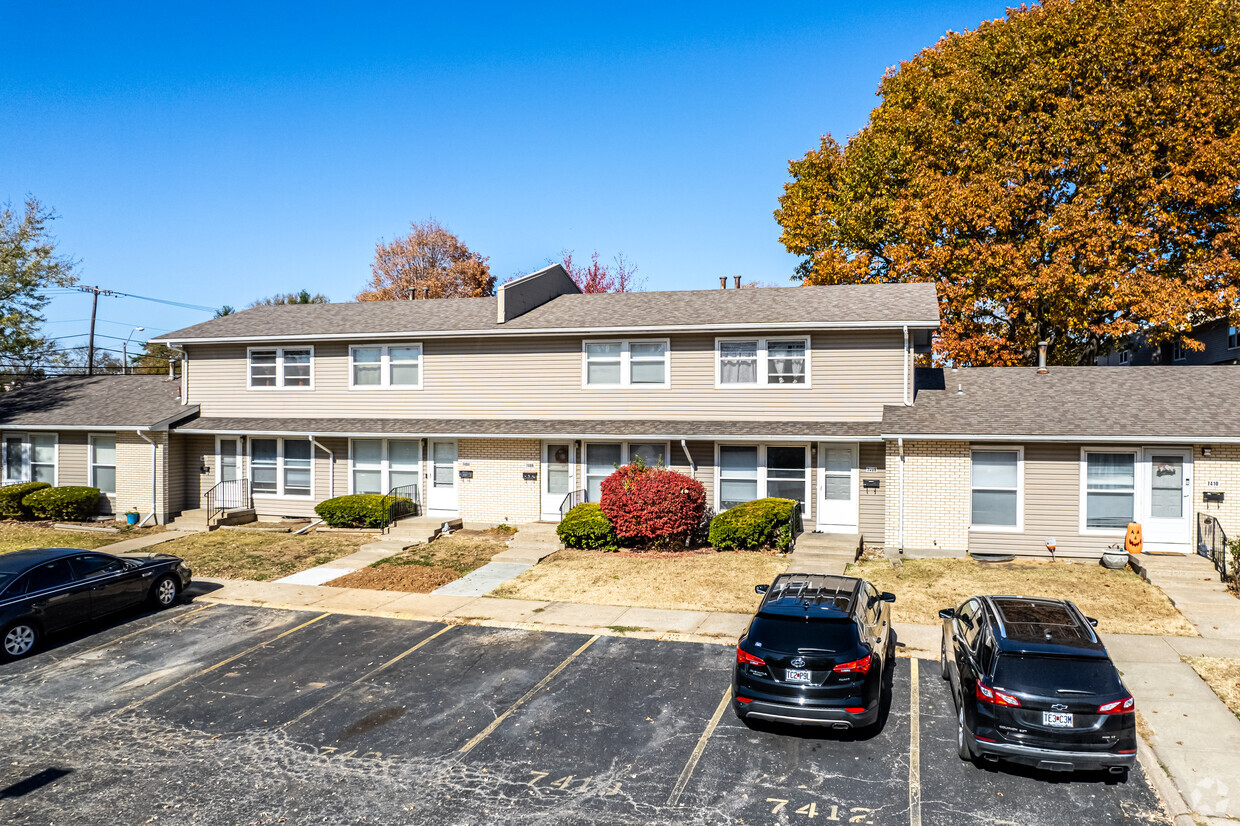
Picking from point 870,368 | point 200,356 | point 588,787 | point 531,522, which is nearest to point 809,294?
point 870,368

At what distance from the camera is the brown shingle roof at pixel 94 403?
25.6 metres

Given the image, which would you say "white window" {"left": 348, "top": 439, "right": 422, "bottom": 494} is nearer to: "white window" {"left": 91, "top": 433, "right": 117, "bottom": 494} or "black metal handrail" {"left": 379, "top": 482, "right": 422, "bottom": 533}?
"black metal handrail" {"left": 379, "top": 482, "right": 422, "bottom": 533}

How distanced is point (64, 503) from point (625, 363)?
1869 cm

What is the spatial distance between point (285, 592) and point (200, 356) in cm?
1323

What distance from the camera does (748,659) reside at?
9500 millimetres

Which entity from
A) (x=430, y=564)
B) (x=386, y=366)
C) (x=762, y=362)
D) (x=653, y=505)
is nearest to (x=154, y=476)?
(x=386, y=366)

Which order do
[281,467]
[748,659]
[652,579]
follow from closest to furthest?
1. [748,659]
2. [652,579]
3. [281,467]

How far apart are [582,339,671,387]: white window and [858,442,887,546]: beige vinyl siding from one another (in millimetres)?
5830

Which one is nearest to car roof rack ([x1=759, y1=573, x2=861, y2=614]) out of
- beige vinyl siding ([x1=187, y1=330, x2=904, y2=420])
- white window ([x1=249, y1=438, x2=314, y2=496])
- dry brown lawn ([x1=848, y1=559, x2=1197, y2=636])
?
Answer: dry brown lawn ([x1=848, y1=559, x2=1197, y2=636])

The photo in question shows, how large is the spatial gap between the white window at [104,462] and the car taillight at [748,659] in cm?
2453

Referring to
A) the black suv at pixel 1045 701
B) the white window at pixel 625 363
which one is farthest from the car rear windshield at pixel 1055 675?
the white window at pixel 625 363

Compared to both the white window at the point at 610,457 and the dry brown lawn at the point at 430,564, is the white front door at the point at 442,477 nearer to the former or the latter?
the dry brown lawn at the point at 430,564

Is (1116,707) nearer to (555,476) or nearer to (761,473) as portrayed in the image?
(761,473)

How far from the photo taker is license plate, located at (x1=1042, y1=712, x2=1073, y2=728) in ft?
26.5
